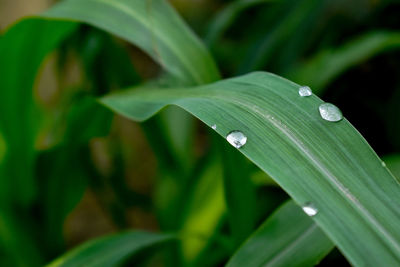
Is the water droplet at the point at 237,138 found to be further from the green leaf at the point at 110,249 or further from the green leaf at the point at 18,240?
the green leaf at the point at 18,240

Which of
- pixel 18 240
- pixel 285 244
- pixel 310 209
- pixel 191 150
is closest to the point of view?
pixel 310 209

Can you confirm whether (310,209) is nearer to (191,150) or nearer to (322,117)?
(322,117)

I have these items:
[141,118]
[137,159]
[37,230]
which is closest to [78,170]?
[37,230]

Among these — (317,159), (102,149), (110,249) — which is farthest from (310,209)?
(102,149)

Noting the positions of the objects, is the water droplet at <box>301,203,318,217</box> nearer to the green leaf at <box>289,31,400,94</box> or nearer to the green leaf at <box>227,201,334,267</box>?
the green leaf at <box>227,201,334,267</box>

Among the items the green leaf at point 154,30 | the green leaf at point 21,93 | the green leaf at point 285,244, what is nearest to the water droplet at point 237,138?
the green leaf at point 285,244

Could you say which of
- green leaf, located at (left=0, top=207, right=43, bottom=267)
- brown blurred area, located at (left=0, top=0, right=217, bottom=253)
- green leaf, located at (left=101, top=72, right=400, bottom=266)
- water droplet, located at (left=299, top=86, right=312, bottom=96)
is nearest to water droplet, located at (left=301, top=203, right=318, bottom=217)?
green leaf, located at (left=101, top=72, right=400, bottom=266)

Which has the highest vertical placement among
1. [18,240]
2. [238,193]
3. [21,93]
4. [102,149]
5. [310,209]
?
[102,149]
